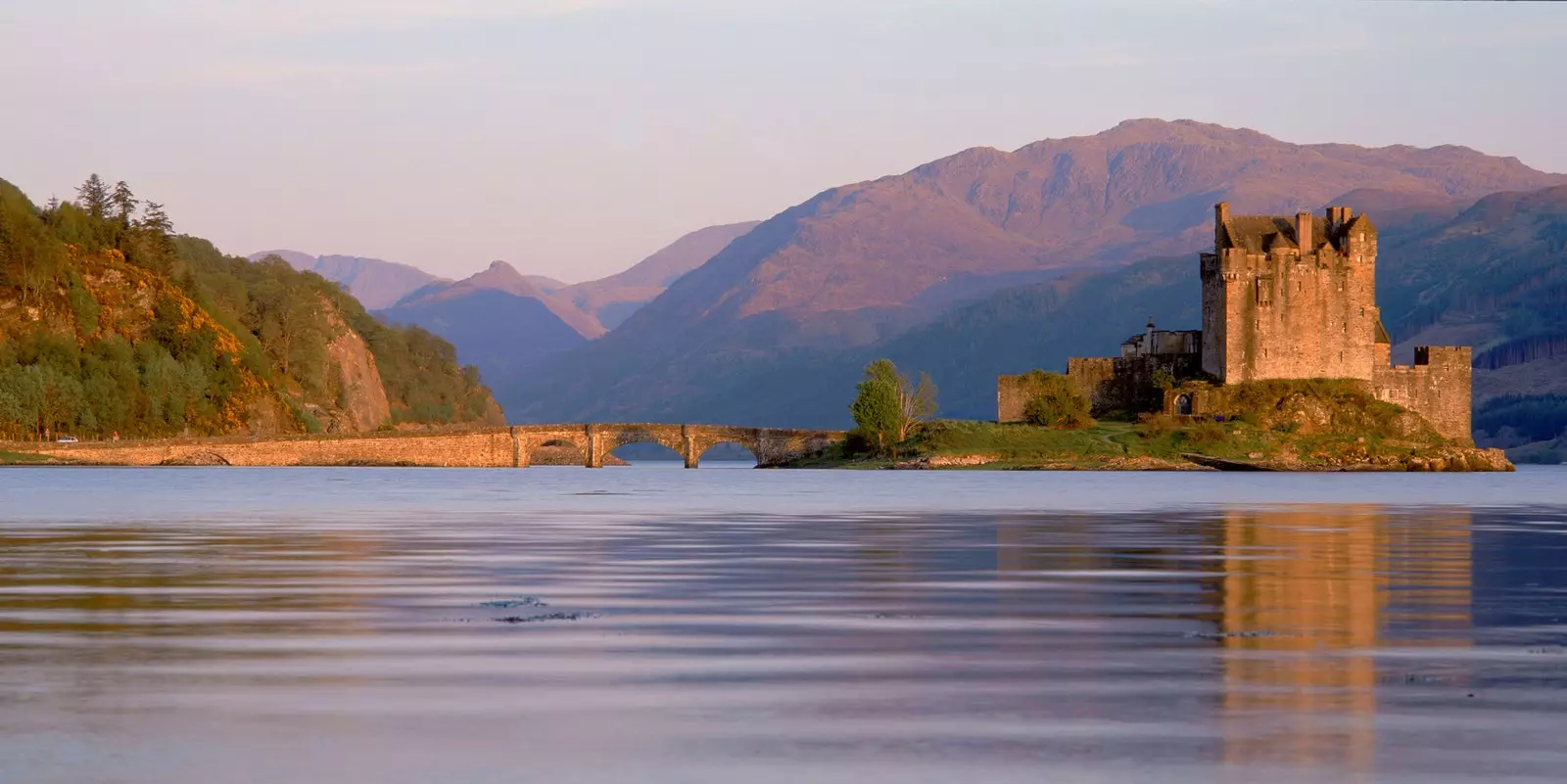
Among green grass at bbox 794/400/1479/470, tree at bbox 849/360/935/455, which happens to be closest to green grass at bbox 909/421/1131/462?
green grass at bbox 794/400/1479/470

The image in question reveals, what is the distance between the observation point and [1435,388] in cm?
14050

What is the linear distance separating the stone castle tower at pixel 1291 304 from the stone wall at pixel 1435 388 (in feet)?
5.32

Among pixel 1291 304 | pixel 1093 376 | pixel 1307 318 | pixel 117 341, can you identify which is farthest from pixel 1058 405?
pixel 117 341

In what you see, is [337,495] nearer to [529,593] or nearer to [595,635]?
[529,593]

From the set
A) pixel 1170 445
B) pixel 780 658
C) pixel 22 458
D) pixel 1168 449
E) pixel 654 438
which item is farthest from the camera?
pixel 654 438

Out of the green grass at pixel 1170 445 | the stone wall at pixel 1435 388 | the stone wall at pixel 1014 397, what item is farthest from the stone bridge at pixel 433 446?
the stone wall at pixel 1435 388

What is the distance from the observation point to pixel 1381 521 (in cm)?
5612

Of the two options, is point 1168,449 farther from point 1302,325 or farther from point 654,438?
point 654,438

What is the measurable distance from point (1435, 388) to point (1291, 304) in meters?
13.3

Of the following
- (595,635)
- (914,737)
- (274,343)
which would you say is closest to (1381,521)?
(595,635)

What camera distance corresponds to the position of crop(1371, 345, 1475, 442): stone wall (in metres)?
140

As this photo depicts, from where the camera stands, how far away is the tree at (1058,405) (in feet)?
455

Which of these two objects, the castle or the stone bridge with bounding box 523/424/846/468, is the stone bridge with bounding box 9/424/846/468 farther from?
the castle

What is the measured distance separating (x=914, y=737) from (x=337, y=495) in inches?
2783
